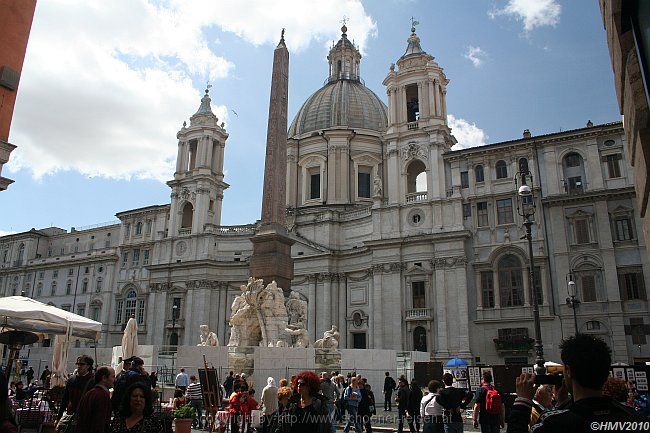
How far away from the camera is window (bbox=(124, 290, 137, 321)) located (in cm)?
5532

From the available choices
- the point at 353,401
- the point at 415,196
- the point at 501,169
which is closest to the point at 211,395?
the point at 353,401

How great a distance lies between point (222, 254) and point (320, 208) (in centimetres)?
1038

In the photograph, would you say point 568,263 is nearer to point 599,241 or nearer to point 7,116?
point 599,241

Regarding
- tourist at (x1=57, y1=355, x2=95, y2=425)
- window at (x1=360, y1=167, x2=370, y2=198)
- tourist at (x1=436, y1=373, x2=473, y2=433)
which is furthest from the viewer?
window at (x1=360, y1=167, x2=370, y2=198)

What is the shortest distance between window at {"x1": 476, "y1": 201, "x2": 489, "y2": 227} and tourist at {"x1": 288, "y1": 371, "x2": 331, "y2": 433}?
36.1 m

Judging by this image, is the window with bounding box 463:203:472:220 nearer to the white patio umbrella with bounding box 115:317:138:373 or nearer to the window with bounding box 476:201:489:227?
the window with bounding box 476:201:489:227

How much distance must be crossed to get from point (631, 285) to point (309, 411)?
3477cm

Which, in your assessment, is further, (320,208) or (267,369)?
(320,208)

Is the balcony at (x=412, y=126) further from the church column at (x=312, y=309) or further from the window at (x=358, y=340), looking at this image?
the window at (x=358, y=340)

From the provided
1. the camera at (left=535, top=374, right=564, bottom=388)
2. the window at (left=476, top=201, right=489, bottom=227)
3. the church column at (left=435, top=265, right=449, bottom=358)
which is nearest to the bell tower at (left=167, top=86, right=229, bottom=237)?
the church column at (left=435, top=265, right=449, bottom=358)

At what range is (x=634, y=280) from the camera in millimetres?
34312

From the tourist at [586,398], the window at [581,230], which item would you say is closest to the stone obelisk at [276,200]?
the window at [581,230]

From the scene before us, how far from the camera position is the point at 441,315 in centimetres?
3944

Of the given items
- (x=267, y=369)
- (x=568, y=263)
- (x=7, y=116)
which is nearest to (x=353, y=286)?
(x=568, y=263)
